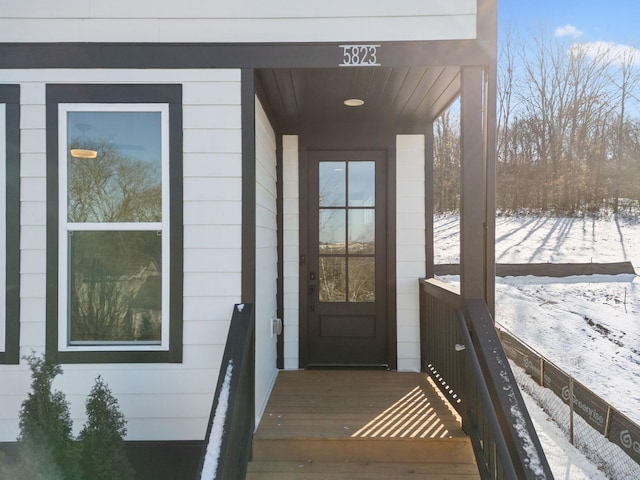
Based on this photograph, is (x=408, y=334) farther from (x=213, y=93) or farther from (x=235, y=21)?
(x=235, y=21)

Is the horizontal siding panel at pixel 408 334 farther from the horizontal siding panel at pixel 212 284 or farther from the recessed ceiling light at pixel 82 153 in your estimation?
the recessed ceiling light at pixel 82 153

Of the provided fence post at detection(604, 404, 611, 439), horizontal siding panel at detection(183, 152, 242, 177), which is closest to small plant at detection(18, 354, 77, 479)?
horizontal siding panel at detection(183, 152, 242, 177)

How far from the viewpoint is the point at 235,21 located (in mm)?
2553

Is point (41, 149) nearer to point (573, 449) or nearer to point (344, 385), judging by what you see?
point (344, 385)

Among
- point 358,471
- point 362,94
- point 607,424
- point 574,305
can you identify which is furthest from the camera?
point 574,305

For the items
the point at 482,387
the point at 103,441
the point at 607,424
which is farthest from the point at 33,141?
the point at 607,424

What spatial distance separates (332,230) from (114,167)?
1940 mm

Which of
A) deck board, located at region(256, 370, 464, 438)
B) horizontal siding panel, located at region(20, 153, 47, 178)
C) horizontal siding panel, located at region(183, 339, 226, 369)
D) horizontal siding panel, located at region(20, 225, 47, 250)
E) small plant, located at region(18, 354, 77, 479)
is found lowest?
deck board, located at region(256, 370, 464, 438)

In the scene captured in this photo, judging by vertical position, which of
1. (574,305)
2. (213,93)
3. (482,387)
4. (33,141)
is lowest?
(574,305)

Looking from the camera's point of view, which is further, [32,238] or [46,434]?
[32,238]

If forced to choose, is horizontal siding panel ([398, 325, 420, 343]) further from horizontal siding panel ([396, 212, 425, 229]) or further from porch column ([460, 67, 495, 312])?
porch column ([460, 67, 495, 312])

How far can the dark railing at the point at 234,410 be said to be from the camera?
1842 mm

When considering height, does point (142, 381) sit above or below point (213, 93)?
below

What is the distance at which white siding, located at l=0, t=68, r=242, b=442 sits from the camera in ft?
8.34
